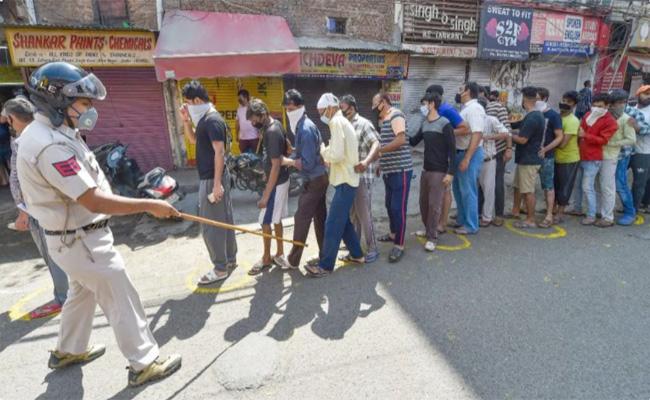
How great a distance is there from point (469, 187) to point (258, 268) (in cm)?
281

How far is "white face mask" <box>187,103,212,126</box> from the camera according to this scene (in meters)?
3.48

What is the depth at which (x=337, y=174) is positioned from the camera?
366 cm

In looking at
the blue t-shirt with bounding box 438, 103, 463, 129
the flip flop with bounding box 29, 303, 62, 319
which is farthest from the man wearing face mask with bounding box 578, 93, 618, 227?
the flip flop with bounding box 29, 303, 62, 319

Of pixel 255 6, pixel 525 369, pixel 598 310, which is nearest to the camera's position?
pixel 525 369

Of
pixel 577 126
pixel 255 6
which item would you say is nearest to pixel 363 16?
pixel 255 6

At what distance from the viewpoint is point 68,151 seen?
2023 millimetres

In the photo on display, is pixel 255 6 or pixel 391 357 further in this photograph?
pixel 255 6

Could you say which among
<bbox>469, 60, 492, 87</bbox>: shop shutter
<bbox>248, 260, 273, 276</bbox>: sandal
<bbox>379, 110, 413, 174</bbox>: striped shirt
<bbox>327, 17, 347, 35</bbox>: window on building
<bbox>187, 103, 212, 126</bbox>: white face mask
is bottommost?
<bbox>248, 260, 273, 276</bbox>: sandal

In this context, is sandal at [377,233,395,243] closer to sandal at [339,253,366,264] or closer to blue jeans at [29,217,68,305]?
sandal at [339,253,366,264]

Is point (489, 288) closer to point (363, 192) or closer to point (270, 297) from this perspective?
point (363, 192)

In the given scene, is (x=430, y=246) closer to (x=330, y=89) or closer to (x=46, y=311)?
(x=46, y=311)

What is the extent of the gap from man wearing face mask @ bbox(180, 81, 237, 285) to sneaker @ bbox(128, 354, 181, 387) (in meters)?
1.24

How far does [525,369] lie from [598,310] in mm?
1184

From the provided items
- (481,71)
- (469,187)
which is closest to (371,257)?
(469,187)
